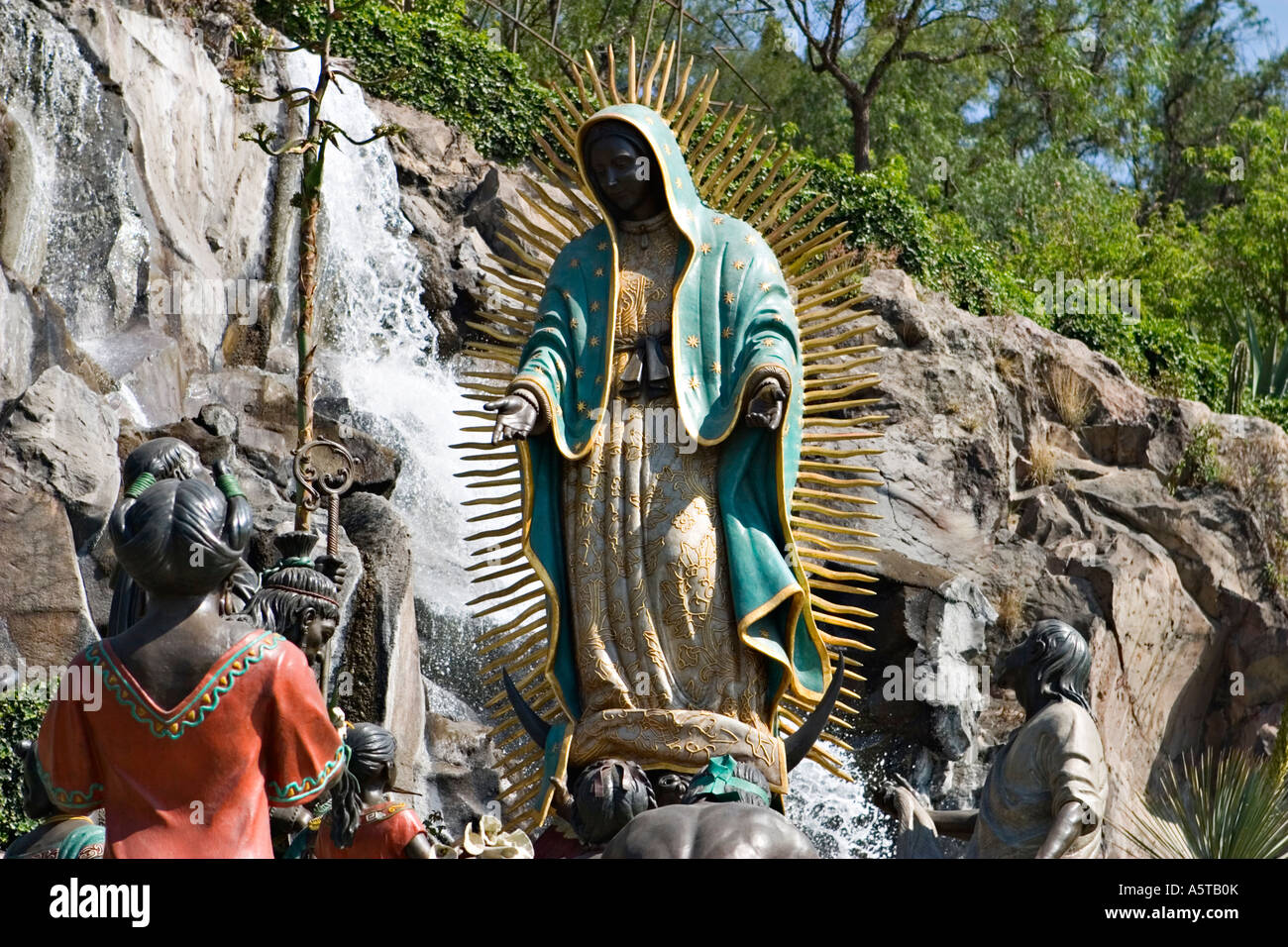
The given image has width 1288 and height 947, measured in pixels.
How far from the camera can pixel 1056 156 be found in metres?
29.6

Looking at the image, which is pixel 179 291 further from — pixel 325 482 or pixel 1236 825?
pixel 1236 825

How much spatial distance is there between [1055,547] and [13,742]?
8.75m

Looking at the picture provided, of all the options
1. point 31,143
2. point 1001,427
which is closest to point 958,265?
point 1001,427

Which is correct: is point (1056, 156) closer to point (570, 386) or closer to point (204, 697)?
point (570, 386)

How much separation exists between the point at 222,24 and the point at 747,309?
12727 mm

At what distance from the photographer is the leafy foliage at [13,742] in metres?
11.6

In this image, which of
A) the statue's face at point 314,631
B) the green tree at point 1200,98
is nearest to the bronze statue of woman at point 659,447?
the statue's face at point 314,631

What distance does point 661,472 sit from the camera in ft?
31.4

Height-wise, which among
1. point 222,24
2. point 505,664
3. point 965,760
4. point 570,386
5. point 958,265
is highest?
point 222,24

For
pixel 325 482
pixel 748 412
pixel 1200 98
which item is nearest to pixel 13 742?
pixel 325 482

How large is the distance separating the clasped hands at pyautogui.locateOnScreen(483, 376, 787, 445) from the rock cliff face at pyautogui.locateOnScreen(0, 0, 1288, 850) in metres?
3.59

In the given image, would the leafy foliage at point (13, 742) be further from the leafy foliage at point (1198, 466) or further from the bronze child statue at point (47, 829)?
the leafy foliage at point (1198, 466)
